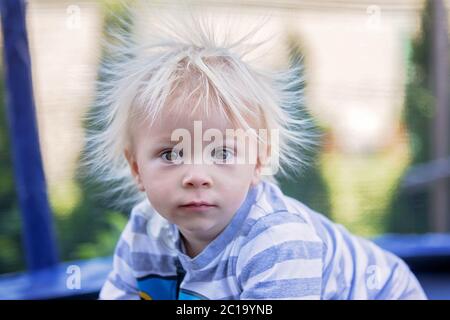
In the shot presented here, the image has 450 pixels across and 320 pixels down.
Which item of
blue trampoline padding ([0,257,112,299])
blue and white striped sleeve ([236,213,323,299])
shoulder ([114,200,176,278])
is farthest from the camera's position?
blue trampoline padding ([0,257,112,299])

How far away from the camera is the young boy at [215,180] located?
0.85 m

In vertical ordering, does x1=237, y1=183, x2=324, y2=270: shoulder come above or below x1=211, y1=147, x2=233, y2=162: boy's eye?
below

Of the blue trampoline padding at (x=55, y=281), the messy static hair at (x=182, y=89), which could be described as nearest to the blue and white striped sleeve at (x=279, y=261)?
the messy static hair at (x=182, y=89)

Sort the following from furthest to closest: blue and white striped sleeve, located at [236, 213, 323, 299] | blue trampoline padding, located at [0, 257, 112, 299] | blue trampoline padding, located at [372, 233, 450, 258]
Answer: blue trampoline padding, located at [372, 233, 450, 258]
blue trampoline padding, located at [0, 257, 112, 299]
blue and white striped sleeve, located at [236, 213, 323, 299]

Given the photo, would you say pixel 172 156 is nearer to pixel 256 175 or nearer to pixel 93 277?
pixel 256 175

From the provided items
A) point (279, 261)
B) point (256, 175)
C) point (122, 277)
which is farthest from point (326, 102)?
point (122, 277)

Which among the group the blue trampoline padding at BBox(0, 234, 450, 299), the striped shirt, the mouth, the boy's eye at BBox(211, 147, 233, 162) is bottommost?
the blue trampoline padding at BBox(0, 234, 450, 299)

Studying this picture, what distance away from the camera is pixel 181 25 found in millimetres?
906

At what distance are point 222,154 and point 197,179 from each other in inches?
1.9

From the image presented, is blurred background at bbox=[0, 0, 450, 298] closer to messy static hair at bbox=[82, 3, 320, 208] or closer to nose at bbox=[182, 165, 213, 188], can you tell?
messy static hair at bbox=[82, 3, 320, 208]

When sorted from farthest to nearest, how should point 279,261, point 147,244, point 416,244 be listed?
point 416,244, point 147,244, point 279,261

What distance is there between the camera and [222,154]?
0.87 meters

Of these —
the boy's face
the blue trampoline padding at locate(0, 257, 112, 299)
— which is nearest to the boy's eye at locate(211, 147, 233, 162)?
the boy's face

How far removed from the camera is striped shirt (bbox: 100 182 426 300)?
2.78 feet
